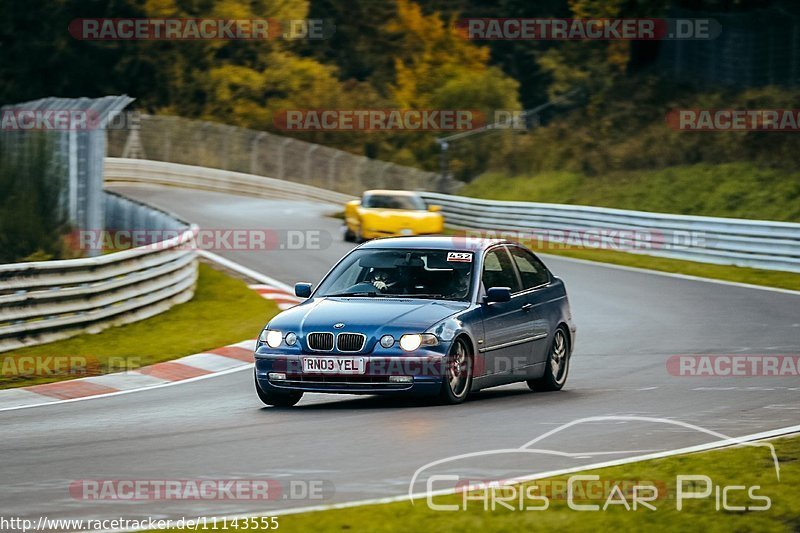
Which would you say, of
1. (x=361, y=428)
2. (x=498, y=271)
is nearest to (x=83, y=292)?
(x=498, y=271)

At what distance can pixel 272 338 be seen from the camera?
38.8 ft

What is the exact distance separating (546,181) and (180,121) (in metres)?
16.6

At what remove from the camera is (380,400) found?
1237cm

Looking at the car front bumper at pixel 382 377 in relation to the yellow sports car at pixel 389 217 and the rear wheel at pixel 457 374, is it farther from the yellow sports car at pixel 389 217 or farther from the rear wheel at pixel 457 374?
the yellow sports car at pixel 389 217

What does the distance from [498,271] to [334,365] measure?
83.6 inches

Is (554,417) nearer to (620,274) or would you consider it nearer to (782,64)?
(620,274)

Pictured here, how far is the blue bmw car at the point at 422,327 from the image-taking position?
11500 millimetres

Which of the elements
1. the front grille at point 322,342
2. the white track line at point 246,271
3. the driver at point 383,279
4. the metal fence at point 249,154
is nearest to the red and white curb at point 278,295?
the white track line at point 246,271

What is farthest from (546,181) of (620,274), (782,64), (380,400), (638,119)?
(380,400)

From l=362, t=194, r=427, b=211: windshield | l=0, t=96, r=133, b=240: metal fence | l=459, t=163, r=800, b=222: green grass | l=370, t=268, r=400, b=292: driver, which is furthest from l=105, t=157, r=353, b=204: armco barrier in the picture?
l=370, t=268, r=400, b=292: driver

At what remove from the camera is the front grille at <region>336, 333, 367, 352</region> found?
11508mm

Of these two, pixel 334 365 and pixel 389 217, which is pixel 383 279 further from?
pixel 389 217

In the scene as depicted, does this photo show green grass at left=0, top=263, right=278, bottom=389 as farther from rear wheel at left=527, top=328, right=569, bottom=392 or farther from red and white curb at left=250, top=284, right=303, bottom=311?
rear wheel at left=527, top=328, right=569, bottom=392

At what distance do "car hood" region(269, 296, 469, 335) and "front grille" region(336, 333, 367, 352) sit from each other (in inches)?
1.8
